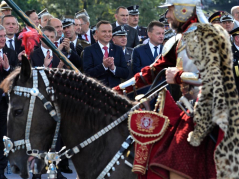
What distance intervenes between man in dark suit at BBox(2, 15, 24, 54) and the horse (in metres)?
5.75

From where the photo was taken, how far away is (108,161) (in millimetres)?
5070

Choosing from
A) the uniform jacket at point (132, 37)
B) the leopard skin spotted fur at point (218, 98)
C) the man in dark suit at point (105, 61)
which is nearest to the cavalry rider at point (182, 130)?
the leopard skin spotted fur at point (218, 98)

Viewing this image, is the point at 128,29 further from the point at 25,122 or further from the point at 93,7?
the point at 93,7

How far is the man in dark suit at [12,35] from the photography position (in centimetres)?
1079

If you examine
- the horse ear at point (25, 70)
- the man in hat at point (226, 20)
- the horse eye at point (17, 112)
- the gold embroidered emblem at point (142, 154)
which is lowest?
the gold embroidered emblem at point (142, 154)

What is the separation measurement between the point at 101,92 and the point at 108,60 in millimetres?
4447

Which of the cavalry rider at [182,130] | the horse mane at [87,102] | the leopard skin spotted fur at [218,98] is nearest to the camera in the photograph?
the leopard skin spotted fur at [218,98]

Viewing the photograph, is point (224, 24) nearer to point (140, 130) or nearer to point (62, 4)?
point (140, 130)

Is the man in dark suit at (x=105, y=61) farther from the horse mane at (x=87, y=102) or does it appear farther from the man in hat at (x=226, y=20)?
the horse mane at (x=87, y=102)

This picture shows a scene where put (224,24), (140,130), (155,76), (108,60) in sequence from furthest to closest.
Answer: (224,24) → (108,60) → (155,76) → (140,130)

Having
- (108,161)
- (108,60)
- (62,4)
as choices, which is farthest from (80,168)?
(62,4)

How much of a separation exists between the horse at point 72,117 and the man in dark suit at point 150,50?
5.44 m

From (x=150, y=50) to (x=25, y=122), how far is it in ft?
19.9

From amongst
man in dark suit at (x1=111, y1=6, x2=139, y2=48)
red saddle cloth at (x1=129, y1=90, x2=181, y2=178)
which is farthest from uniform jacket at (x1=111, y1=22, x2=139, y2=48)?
red saddle cloth at (x1=129, y1=90, x2=181, y2=178)
